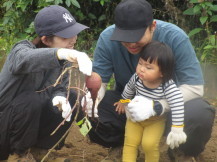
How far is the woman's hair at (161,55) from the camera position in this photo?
2414 millimetres

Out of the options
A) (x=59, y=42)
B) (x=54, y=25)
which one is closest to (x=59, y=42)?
(x=59, y=42)

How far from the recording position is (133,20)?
2.43 meters

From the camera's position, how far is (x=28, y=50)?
2.27m

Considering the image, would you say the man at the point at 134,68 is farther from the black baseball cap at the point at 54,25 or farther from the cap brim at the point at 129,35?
the black baseball cap at the point at 54,25

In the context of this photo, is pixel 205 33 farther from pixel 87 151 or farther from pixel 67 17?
pixel 67 17

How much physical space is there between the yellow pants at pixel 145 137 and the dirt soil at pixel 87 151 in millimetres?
351

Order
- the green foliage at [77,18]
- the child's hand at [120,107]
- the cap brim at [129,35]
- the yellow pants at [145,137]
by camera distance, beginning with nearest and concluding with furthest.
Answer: the cap brim at [129,35], the yellow pants at [145,137], the child's hand at [120,107], the green foliage at [77,18]

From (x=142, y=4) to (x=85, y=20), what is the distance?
265 centimetres

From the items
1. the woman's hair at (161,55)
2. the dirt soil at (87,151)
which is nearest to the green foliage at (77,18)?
the dirt soil at (87,151)

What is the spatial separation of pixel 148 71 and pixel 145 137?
0.43m

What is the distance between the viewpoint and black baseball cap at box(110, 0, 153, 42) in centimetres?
242

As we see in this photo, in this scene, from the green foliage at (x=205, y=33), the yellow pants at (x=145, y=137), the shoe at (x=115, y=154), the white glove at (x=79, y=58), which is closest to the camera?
the white glove at (x=79, y=58)

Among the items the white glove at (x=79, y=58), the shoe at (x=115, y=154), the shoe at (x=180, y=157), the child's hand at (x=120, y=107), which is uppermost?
the white glove at (x=79, y=58)

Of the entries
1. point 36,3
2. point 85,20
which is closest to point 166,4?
point 85,20
